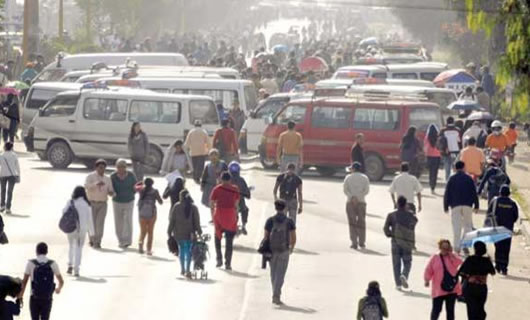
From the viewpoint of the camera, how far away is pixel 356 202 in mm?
28656

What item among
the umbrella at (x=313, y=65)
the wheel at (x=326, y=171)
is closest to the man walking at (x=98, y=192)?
the wheel at (x=326, y=171)

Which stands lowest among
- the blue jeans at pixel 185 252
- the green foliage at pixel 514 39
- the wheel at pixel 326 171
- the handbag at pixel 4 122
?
the wheel at pixel 326 171

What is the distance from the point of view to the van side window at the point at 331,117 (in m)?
37.9

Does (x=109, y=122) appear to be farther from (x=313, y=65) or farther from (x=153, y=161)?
(x=313, y=65)

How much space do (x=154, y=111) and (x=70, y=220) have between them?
13.4 meters

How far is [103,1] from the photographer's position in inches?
3263

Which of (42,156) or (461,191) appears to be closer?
(461,191)

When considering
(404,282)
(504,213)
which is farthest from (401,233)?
(504,213)

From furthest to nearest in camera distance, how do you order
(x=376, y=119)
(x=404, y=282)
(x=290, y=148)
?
(x=376, y=119) < (x=290, y=148) < (x=404, y=282)

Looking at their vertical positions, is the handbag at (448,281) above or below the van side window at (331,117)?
below

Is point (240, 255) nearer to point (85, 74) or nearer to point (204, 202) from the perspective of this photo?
point (204, 202)

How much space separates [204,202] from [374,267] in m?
3.96

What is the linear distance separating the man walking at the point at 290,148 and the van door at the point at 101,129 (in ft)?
16.8

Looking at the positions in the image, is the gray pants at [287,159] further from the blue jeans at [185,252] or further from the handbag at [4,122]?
the handbag at [4,122]
